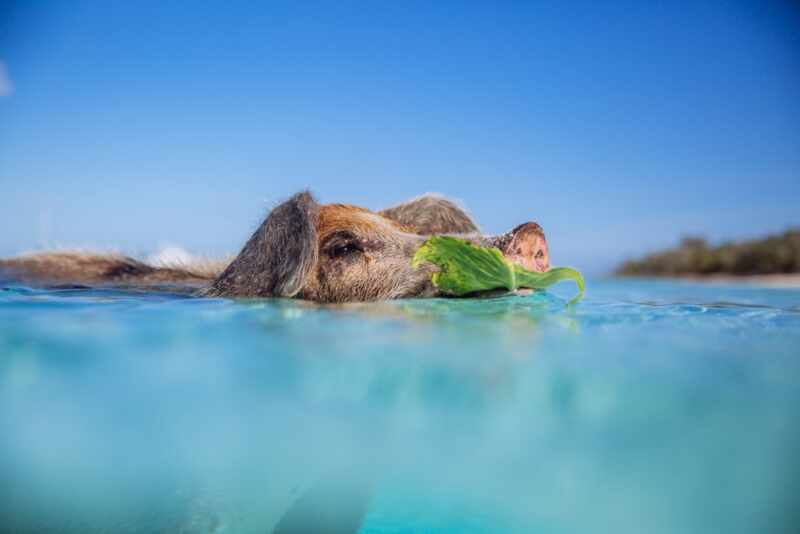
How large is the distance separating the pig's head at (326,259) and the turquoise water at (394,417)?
0.83 feet

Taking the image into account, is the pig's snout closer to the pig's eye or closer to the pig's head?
the pig's head

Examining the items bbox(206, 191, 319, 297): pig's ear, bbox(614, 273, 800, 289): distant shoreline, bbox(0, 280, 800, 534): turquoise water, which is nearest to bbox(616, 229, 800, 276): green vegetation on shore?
bbox(614, 273, 800, 289): distant shoreline

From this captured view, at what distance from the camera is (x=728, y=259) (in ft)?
55.7

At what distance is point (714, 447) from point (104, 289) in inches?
251

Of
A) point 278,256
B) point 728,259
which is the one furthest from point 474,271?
point 728,259

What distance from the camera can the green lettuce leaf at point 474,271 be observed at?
16.2ft

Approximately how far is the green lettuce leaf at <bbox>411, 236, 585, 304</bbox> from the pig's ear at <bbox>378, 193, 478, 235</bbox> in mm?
1807

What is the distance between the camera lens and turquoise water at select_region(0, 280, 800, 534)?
470 centimetres

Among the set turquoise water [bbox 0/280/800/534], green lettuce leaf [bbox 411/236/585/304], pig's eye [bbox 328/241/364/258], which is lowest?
turquoise water [bbox 0/280/800/534]

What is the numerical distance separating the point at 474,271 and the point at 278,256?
5.62ft

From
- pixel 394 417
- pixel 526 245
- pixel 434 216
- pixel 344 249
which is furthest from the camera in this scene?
pixel 434 216

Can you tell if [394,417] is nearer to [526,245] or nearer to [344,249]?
[344,249]

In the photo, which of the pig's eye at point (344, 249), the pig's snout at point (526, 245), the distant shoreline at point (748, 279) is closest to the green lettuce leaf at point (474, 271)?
the pig's snout at point (526, 245)

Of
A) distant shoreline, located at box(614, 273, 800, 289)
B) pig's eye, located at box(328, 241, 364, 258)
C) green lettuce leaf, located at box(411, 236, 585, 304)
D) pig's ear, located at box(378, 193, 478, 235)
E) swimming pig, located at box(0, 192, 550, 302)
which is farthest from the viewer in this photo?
distant shoreline, located at box(614, 273, 800, 289)
